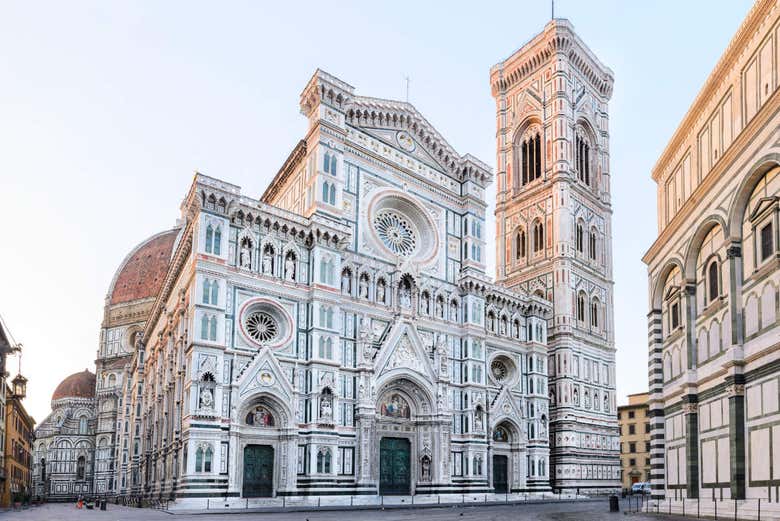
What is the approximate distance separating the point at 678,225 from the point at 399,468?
84.8 feet

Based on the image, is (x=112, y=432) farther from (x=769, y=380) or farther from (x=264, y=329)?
(x=769, y=380)

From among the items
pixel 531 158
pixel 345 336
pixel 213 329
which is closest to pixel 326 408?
pixel 345 336

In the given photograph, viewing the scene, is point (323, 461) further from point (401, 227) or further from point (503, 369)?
point (503, 369)

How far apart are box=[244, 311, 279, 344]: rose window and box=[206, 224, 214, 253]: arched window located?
173 inches

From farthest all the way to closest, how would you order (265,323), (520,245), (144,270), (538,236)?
(144,270)
(520,245)
(538,236)
(265,323)

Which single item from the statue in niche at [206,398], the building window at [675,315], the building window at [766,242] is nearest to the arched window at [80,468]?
the statue in niche at [206,398]

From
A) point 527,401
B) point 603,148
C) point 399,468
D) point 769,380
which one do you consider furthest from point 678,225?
point 603,148

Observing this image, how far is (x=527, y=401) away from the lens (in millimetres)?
58250

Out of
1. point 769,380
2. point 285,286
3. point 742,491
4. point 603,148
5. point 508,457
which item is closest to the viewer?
point 769,380

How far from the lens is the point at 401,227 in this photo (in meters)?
54.2

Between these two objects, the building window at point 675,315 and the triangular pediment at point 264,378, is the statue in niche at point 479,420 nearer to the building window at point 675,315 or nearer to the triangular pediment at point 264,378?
the triangular pediment at point 264,378

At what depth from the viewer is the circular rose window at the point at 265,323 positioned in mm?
42569

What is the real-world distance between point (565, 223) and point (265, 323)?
3317 cm

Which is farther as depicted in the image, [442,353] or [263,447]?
[442,353]
